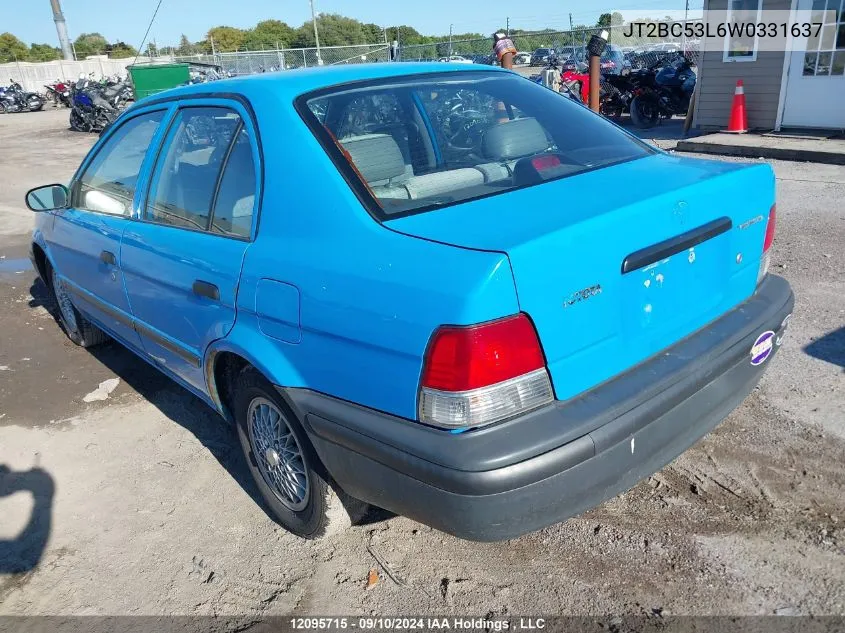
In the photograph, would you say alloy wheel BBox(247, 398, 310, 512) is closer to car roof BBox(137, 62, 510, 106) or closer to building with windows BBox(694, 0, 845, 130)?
car roof BBox(137, 62, 510, 106)

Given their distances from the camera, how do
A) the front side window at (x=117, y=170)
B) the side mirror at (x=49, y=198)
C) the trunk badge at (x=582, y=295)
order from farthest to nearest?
the side mirror at (x=49, y=198) < the front side window at (x=117, y=170) < the trunk badge at (x=582, y=295)

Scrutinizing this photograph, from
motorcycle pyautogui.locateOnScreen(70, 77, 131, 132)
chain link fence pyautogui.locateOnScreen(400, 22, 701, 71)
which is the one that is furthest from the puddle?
motorcycle pyautogui.locateOnScreen(70, 77, 131, 132)

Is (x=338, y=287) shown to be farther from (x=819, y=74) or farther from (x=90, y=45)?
(x=90, y=45)

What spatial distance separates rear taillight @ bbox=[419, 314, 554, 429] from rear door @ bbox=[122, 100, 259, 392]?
0.96 meters

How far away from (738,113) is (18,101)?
3121cm

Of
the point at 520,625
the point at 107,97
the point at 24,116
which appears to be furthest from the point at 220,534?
the point at 24,116

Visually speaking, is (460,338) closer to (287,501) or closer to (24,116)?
(287,501)

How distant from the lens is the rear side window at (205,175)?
2598 millimetres

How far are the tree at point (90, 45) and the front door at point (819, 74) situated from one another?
84.1 m

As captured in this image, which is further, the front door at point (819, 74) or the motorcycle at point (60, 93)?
the motorcycle at point (60, 93)

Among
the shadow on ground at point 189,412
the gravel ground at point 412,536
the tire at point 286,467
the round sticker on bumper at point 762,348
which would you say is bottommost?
the shadow on ground at point 189,412

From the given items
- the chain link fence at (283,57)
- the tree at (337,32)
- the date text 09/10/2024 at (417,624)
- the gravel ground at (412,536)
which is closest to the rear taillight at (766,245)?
the gravel ground at (412,536)

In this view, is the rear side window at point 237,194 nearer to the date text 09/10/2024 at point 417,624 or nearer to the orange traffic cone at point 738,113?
the date text 09/10/2024 at point 417,624

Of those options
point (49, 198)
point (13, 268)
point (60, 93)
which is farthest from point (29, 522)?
point (60, 93)
